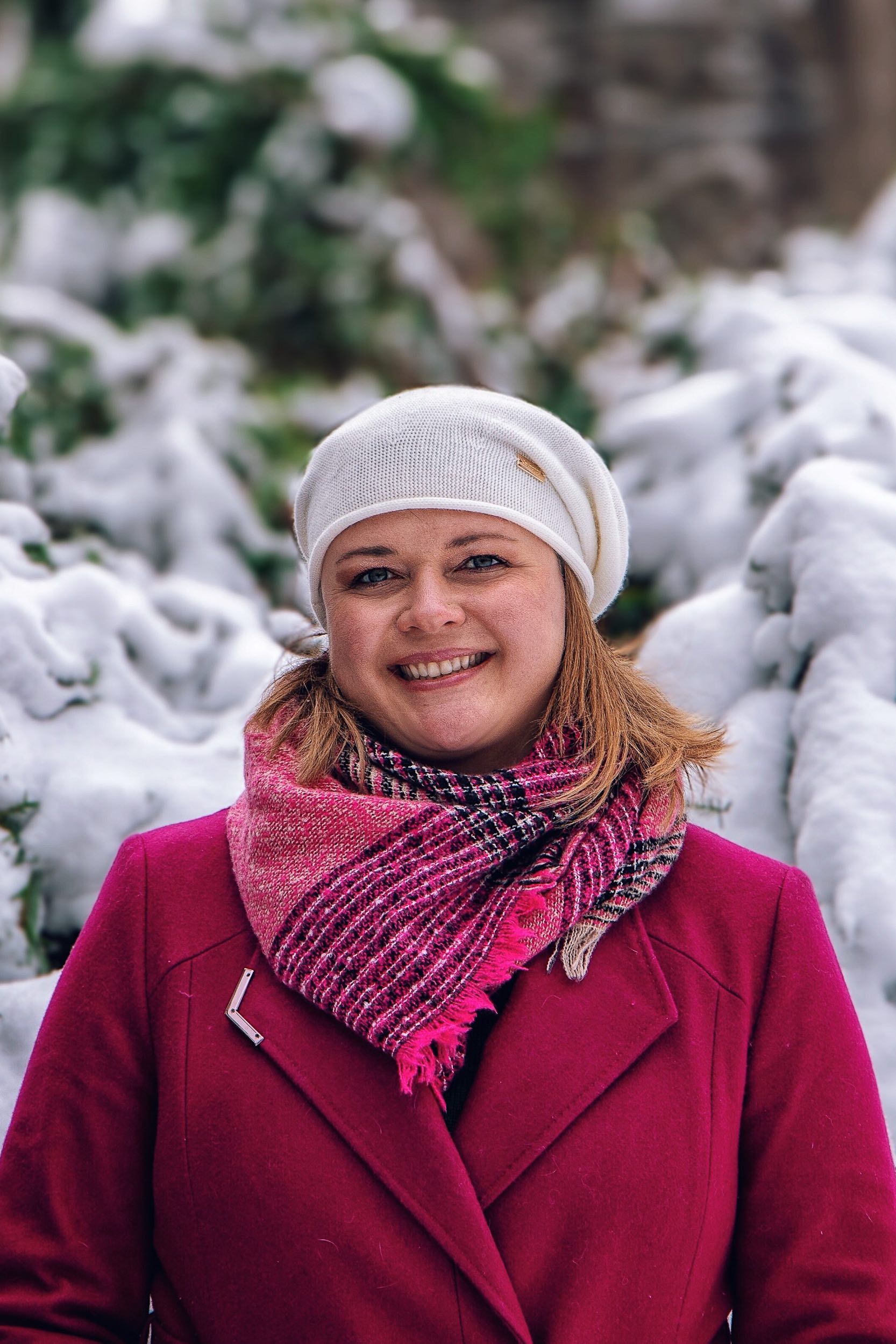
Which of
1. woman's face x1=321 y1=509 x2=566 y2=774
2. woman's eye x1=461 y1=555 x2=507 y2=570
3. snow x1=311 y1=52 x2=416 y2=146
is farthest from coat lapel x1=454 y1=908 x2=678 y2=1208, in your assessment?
snow x1=311 y1=52 x2=416 y2=146

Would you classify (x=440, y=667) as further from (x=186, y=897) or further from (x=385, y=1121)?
(x=385, y=1121)

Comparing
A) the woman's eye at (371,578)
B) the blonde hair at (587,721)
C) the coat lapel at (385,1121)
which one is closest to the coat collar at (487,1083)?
the coat lapel at (385,1121)

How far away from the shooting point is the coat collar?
54.2 inches

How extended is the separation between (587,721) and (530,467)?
0.32m

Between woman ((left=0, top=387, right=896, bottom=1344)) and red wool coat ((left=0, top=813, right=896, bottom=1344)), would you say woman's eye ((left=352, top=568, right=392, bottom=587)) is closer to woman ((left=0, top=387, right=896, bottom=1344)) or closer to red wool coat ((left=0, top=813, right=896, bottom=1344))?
woman ((left=0, top=387, right=896, bottom=1344))

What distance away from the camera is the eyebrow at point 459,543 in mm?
1581

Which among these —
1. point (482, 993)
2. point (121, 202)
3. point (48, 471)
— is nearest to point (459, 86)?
point (121, 202)

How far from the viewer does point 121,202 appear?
5273 millimetres

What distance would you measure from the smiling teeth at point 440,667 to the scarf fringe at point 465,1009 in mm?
270

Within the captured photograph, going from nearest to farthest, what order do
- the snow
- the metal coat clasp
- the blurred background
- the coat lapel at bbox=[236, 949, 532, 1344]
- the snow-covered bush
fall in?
the coat lapel at bbox=[236, 949, 532, 1344]
the metal coat clasp
the snow-covered bush
the blurred background
the snow

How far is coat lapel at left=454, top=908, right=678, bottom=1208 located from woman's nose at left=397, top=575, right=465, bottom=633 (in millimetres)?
396

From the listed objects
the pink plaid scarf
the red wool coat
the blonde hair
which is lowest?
the red wool coat

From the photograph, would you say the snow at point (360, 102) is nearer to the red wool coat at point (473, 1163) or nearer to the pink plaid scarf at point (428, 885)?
the pink plaid scarf at point (428, 885)

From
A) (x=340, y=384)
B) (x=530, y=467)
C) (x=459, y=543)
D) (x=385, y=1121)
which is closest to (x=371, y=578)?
(x=459, y=543)
